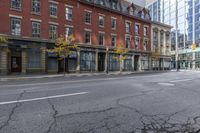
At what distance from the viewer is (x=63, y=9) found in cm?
2706

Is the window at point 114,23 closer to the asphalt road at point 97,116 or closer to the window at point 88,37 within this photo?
the window at point 88,37

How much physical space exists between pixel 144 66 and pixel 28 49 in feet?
78.3

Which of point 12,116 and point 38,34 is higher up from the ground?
point 38,34

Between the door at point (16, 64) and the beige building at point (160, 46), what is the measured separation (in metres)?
26.5

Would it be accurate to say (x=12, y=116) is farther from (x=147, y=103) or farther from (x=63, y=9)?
(x=63, y=9)

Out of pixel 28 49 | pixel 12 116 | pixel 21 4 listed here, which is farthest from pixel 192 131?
pixel 21 4

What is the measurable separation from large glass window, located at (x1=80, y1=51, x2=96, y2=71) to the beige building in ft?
50.7

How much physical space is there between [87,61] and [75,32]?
15.8 ft

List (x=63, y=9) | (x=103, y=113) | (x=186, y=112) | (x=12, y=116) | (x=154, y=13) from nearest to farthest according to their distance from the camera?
(x=12, y=116) < (x=103, y=113) < (x=186, y=112) < (x=63, y=9) < (x=154, y=13)

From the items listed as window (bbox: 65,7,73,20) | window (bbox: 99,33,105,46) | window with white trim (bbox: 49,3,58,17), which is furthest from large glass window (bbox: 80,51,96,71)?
window with white trim (bbox: 49,3,58,17)

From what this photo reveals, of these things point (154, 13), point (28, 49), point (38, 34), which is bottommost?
point (28, 49)

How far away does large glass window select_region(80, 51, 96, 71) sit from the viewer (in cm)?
2873

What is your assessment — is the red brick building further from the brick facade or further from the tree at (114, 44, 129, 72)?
the tree at (114, 44, 129, 72)

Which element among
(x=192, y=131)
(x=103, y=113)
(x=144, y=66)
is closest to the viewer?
(x=192, y=131)
